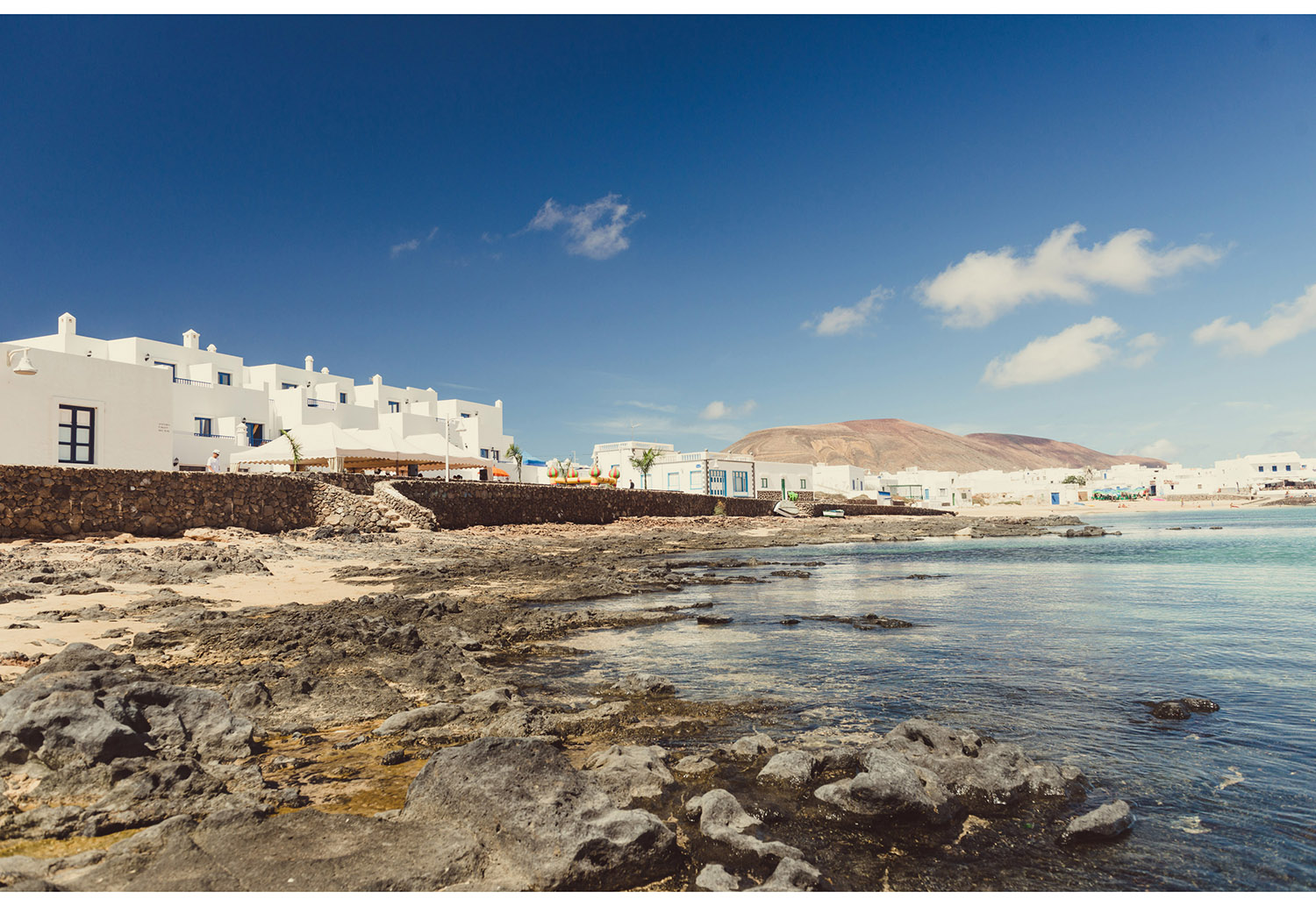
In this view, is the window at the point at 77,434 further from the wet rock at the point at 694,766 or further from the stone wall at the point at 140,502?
the wet rock at the point at 694,766

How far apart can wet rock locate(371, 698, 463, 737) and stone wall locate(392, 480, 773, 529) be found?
1973 cm

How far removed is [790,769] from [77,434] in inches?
1073

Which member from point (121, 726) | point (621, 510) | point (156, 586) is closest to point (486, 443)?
point (621, 510)

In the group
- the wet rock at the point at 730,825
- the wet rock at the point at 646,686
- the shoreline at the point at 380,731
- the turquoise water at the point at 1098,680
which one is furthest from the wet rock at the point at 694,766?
the wet rock at the point at 646,686

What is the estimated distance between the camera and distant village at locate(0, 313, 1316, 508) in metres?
22.1

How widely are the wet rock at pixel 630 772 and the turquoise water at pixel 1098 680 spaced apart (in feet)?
4.62

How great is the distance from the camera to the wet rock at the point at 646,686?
5773mm

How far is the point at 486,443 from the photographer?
58.1 meters

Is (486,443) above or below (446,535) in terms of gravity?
above

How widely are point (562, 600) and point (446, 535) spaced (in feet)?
40.7

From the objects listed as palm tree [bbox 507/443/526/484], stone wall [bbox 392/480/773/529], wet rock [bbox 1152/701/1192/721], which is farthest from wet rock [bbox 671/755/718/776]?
palm tree [bbox 507/443/526/484]

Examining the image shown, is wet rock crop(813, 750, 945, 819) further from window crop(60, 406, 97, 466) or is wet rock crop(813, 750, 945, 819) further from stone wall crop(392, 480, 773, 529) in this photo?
window crop(60, 406, 97, 466)

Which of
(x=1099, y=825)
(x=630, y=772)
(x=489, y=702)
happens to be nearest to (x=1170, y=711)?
(x=1099, y=825)
